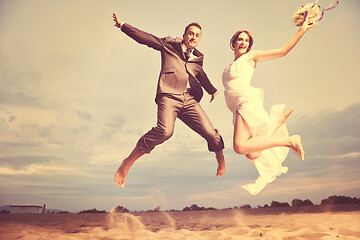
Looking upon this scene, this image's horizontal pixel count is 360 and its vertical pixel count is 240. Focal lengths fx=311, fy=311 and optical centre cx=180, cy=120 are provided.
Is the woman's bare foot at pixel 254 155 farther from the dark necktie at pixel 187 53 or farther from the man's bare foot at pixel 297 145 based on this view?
the dark necktie at pixel 187 53

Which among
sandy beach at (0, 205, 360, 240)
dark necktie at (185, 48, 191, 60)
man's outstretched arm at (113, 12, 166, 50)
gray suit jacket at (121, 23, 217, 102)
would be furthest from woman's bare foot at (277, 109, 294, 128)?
man's outstretched arm at (113, 12, 166, 50)

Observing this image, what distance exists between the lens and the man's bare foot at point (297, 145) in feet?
13.4

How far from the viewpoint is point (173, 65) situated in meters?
4.67

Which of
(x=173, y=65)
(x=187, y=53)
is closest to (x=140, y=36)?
(x=173, y=65)

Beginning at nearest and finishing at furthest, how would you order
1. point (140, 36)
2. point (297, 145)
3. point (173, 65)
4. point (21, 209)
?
point (297, 145) < point (140, 36) < point (173, 65) < point (21, 209)

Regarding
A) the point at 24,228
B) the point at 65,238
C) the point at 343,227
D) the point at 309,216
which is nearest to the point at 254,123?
the point at 343,227

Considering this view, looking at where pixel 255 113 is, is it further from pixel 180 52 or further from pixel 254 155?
pixel 180 52

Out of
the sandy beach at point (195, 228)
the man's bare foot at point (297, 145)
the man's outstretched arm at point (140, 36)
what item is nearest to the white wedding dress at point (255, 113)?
the man's bare foot at point (297, 145)

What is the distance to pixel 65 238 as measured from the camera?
13.8ft

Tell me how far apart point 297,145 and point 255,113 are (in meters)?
0.68

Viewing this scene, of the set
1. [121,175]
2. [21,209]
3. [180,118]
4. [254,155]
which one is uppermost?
[180,118]

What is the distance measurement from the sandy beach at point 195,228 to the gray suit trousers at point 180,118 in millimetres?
1255

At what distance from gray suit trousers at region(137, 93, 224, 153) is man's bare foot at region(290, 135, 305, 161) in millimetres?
1116

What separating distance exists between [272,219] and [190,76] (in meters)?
2.97
